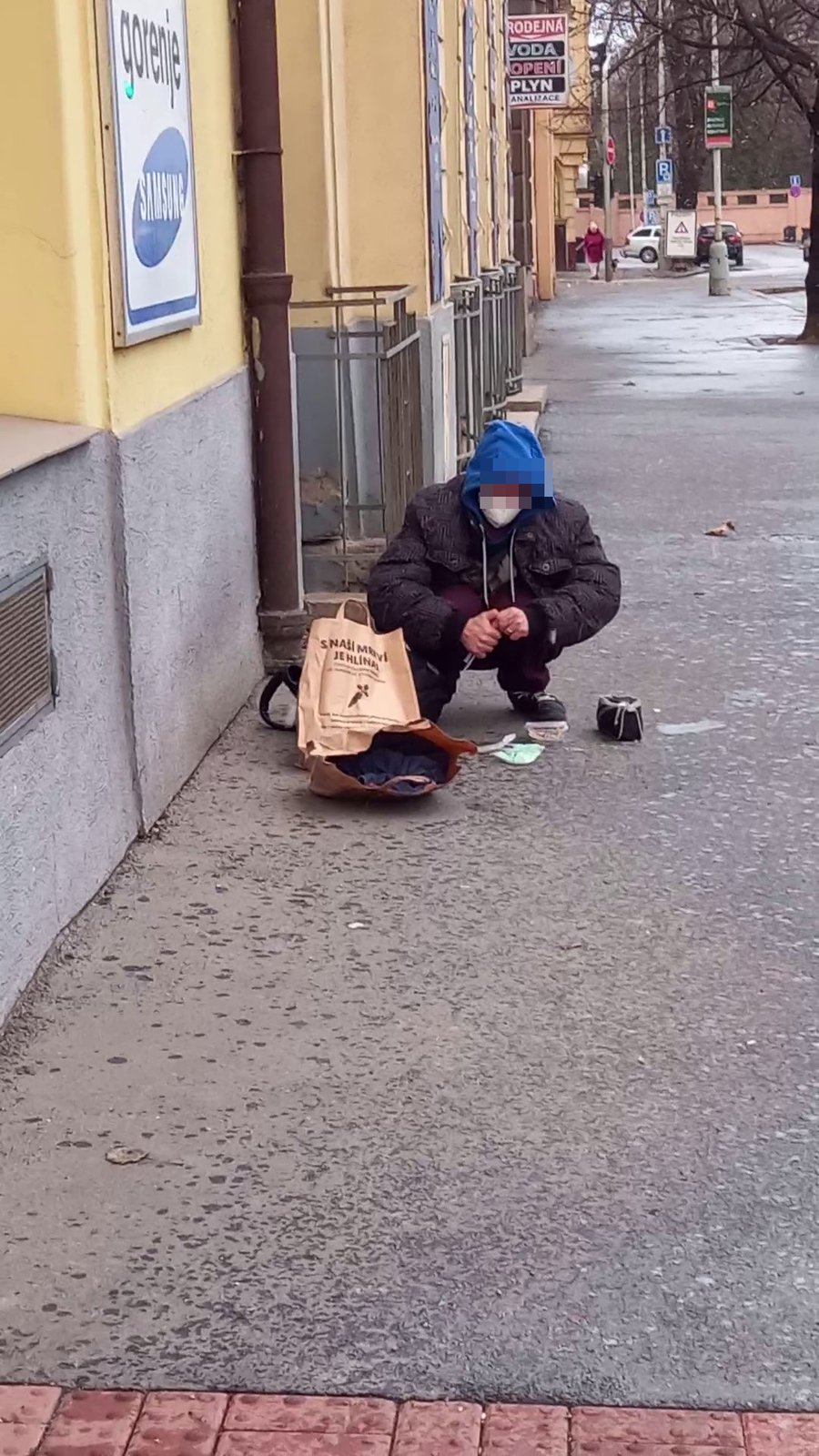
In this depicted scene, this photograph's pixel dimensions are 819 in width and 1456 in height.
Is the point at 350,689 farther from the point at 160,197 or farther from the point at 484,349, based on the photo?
the point at 484,349

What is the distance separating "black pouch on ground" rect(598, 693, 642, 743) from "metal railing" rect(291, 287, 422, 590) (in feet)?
6.96

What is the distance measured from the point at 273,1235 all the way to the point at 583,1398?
2.10ft

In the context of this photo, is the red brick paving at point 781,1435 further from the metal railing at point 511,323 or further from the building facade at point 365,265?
the metal railing at point 511,323

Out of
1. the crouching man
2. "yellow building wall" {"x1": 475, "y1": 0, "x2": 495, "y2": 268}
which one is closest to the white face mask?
the crouching man

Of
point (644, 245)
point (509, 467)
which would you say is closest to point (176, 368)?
point (509, 467)

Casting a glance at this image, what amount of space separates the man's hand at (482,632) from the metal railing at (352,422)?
2234 millimetres

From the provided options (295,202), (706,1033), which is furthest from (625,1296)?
(295,202)

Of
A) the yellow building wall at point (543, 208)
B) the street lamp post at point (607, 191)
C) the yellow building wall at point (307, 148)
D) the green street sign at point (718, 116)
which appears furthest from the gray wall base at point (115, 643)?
the street lamp post at point (607, 191)

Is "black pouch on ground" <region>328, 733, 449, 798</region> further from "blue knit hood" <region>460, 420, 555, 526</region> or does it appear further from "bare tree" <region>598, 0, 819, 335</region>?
"bare tree" <region>598, 0, 819, 335</region>

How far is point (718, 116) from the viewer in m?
34.7

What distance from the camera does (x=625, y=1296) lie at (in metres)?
3.04

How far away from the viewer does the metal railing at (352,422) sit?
26.5 feet

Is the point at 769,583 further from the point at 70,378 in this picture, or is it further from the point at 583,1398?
the point at 583,1398

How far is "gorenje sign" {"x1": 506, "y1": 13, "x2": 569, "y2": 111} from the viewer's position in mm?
22828
